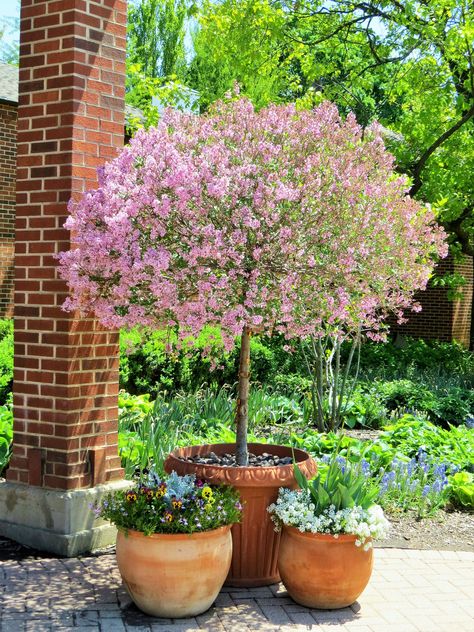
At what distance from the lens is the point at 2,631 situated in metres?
3.88

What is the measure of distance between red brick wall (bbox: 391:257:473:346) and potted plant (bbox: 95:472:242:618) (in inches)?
589

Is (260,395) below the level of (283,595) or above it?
above

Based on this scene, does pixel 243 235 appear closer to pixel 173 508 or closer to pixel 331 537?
pixel 173 508

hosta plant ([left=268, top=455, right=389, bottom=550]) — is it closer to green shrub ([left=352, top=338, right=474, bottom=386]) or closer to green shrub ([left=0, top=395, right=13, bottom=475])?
green shrub ([left=0, top=395, right=13, bottom=475])

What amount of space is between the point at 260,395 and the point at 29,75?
4674 mm

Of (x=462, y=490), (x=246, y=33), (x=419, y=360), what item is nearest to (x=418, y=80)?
(x=246, y=33)

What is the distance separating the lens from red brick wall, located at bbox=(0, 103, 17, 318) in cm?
1432

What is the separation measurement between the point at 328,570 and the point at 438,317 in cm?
1516

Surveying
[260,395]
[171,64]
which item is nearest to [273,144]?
[260,395]

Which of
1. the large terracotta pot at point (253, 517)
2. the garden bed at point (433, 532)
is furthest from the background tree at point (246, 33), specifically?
the large terracotta pot at point (253, 517)

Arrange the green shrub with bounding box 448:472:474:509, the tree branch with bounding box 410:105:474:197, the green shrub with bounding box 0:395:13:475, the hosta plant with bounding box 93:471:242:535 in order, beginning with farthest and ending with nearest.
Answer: the tree branch with bounding box 410:105:474:197, the green shrub with bounding box 448:472:474:509, the green shrub with bounding box 0:395:13:475, the hosta plant with bounding box 93:471:242:535

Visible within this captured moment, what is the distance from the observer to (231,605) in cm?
444

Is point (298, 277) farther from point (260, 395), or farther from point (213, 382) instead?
point (213, 382)

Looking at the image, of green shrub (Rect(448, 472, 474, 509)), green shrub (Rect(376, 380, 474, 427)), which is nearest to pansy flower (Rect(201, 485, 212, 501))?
green shrub (Rect(448, 472, 474, 509))
